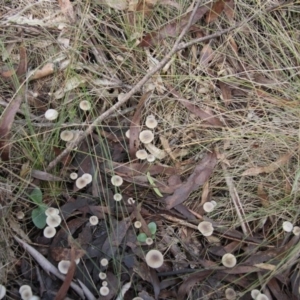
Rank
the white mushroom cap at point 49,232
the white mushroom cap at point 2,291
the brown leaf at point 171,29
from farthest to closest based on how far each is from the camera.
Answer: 1. the brown leaf at point 171,29
2. the white mushroom cap at point 49,232
3. the white mushroom cap at point 2,291

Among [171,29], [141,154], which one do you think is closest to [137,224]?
[141,154]

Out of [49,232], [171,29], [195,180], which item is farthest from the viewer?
[171,29]

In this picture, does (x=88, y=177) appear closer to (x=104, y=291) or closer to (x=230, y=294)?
(x=104, y=291)

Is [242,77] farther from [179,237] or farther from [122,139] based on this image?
[179,237]

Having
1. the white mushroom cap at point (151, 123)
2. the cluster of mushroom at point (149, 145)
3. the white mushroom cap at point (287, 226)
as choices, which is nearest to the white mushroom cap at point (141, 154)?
the cluster of mushroom at point (149, 145)

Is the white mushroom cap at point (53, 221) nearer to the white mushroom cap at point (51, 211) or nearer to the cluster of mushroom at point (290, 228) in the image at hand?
the white mushroom cap at point (51, 211)

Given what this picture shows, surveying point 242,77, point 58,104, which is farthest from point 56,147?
point 242,77
